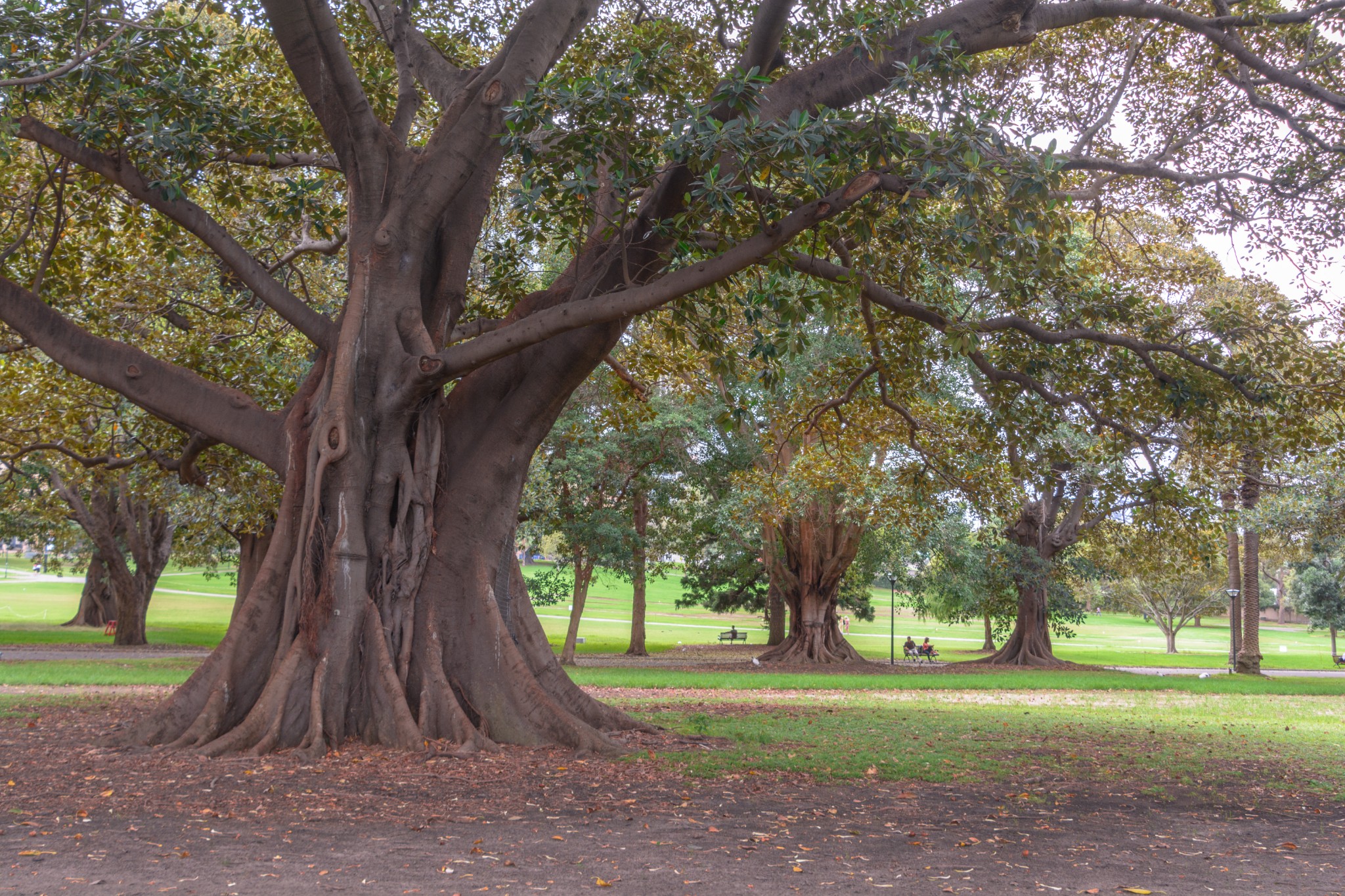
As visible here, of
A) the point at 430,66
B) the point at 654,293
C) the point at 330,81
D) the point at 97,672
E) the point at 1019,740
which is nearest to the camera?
the point at 654,293

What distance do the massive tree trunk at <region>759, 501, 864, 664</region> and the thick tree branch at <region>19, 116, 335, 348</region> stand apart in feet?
62.8

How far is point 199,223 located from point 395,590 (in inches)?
152

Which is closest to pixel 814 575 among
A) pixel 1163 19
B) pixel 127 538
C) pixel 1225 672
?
pixel 1225 672

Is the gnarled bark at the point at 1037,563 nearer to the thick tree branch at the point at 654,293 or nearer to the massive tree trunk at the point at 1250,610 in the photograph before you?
the massive tree trunk at the point at 1250,610

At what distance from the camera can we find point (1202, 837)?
19.8ft

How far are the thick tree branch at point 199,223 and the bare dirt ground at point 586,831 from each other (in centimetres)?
403

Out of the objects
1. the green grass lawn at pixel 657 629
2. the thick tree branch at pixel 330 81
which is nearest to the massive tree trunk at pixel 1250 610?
the green grass lawn at pixel 657 629

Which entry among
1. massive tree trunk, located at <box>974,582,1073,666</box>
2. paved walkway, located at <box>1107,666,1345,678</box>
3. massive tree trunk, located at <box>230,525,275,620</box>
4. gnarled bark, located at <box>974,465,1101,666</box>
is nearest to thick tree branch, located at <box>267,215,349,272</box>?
massive tree trunk, located at <box>230,525,275,620</box>

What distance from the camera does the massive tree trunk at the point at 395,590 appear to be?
807 centimetres

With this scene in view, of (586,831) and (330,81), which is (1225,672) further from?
(330,81)

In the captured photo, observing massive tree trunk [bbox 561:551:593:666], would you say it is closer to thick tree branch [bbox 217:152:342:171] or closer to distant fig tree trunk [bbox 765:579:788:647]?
distant fig tree trunk [bbox 765:579:788:647]

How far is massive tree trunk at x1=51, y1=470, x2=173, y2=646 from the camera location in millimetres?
26859

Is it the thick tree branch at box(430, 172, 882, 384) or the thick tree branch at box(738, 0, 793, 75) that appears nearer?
the thick tree branch at box(430, 172, 882, 384)

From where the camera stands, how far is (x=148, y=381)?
9.29 meters
